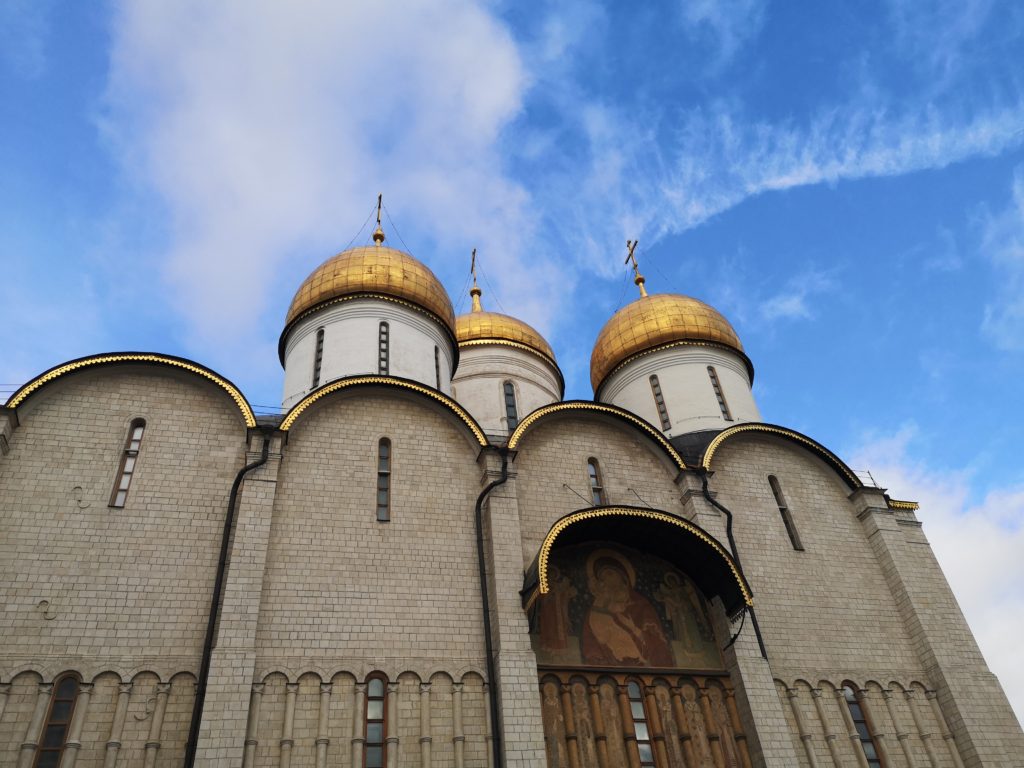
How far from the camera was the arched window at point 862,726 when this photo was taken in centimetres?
882

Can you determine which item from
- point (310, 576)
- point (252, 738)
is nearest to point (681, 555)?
point (310, 576)

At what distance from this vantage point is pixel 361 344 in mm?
11516

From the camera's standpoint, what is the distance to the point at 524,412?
14.7m

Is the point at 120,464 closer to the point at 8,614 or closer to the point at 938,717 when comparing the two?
the point at 8,614

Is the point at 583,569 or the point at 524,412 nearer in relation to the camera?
the point at 583,569

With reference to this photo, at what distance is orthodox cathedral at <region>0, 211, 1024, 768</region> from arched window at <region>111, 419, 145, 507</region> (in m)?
0.03

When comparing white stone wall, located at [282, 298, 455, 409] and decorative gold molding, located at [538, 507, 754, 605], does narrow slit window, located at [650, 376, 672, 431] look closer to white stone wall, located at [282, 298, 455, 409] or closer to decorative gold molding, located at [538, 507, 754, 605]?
white stone wall, located at [282, 298, 455, 409]

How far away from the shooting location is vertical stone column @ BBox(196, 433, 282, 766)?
22.0 ft

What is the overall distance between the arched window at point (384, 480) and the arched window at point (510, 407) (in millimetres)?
5052

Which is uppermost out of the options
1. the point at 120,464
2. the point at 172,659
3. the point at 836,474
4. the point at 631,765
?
the point at 836,474

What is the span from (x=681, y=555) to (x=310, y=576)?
4.29 metres

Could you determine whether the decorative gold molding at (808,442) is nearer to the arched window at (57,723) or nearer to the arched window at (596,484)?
the arched window at (596,484)

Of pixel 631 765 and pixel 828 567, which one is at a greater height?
pixel 828 567

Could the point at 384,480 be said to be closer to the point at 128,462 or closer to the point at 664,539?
the point at 128,462
